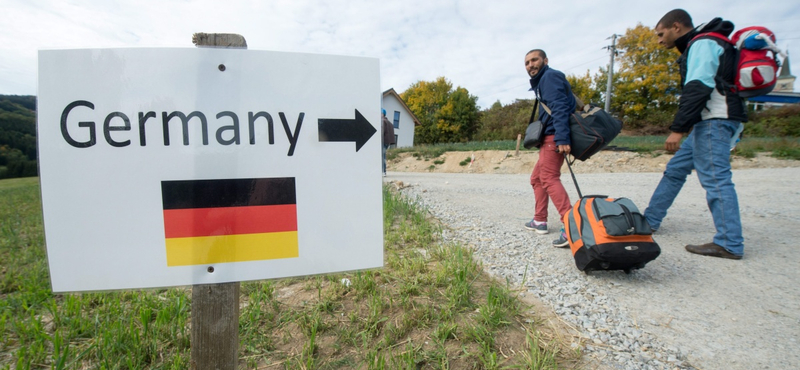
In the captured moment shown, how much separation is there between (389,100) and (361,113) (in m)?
33.8

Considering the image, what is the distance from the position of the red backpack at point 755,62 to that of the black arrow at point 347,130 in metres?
3.34

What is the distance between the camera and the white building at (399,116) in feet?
110

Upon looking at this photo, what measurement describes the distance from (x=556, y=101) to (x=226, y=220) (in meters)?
3.05

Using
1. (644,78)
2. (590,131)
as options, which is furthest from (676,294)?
(644,78)

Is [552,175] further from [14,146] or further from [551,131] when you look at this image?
[14,146]

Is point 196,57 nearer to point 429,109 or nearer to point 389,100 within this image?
point 389,100

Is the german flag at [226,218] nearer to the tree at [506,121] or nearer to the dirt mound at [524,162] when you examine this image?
the dirt mound at [524,162]

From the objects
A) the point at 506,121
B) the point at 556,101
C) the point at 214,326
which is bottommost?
A: the point at 214,326

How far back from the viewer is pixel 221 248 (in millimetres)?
1134

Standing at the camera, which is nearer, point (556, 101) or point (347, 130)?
point (347, 130)

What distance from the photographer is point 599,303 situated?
2.09 metres

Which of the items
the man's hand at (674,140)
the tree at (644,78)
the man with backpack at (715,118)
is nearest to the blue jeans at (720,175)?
the man with backpack at (715,118)

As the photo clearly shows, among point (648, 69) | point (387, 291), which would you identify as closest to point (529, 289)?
point (387, 291)

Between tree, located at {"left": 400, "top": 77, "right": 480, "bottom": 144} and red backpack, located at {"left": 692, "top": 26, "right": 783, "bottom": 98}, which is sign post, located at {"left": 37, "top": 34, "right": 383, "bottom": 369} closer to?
red backpack, located at {"left": 692, "top": 26, "right": 783, "bottom": 98}
